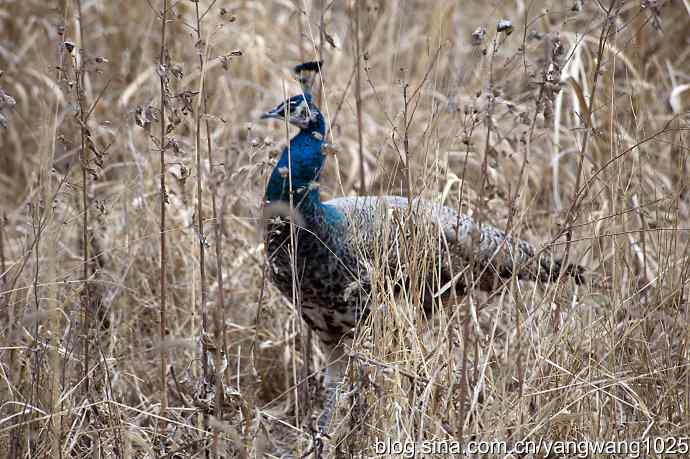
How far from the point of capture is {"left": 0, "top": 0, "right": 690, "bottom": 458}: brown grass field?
194 cm

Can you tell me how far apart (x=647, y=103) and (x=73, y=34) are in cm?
281

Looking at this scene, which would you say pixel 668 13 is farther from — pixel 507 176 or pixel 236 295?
pixel 236 295

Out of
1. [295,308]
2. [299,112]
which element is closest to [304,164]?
[299,112]

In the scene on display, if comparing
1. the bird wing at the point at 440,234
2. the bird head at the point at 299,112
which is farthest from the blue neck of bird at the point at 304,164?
the bird wing at the point at 440,234

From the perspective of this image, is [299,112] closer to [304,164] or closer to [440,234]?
[304,164]

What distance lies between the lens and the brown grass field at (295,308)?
194 centimetres

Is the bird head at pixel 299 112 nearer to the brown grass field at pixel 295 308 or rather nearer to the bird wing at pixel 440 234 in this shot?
the brown grass field at pixel 295 308

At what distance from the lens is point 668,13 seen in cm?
481

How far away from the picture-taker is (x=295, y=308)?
2.58m

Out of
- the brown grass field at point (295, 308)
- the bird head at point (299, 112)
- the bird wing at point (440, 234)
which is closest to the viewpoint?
the brown grass field at point (295, 308)

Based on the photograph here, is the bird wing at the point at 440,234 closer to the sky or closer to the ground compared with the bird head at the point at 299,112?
closer to the ground

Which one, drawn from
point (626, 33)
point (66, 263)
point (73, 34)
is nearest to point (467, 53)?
point (626, 33)

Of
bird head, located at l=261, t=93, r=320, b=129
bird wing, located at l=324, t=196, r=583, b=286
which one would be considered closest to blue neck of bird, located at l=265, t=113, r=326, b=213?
bird head, located at l=261, t=93, r=320, b=129

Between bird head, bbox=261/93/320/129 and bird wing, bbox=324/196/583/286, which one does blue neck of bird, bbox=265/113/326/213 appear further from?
bird wing, bbox=324/196/583/286
